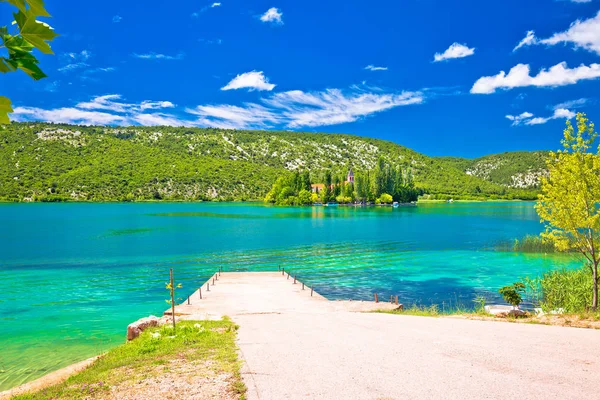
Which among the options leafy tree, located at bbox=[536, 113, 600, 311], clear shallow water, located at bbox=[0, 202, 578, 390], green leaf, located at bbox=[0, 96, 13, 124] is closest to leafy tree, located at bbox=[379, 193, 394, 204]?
clear shallow water, located at bbox=[0, 202, 578, 390]

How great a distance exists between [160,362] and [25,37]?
1129 cm

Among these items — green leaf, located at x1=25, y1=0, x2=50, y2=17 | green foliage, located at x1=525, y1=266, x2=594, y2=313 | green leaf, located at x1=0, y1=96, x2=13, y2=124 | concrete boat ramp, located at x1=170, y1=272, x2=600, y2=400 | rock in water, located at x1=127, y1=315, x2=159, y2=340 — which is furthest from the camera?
green foliage, located at x1=525, y1=266, x2=594, y2=313

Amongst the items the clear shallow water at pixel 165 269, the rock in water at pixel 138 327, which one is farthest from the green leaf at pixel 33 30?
the rock in water at pixel 138 327

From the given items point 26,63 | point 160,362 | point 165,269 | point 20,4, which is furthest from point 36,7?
point 165,269

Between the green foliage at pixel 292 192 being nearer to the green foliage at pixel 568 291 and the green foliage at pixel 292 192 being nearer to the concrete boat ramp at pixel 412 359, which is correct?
the green foliage at pixel 568 291

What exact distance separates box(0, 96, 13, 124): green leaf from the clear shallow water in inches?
681

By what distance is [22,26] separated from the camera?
1.58 m

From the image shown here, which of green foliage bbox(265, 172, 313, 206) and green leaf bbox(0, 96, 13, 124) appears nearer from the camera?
green leaf bbox(0, 96, 13, 124)

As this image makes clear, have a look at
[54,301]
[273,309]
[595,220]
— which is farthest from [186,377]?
[54,301]

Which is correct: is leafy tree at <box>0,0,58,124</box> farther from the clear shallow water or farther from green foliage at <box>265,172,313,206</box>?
green foliage at <box>265,172,313,206</box>

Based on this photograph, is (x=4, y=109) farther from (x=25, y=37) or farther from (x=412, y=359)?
(x=412, y=359)

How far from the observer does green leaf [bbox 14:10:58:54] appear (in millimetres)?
1586

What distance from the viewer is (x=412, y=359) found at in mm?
11195

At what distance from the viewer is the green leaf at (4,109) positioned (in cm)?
168
